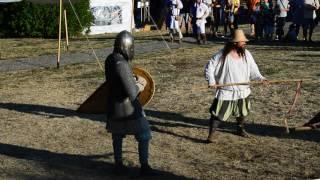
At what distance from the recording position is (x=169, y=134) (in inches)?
364

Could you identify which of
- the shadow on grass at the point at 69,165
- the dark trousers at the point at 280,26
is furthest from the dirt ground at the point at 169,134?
the dark trousers at the point at 280,26

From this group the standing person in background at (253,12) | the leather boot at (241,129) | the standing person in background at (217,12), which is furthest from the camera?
the standing person in background at (217,12)

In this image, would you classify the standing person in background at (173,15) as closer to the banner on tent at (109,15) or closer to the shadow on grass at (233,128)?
the banner on tent at (109,15)

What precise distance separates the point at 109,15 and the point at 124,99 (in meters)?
20.6

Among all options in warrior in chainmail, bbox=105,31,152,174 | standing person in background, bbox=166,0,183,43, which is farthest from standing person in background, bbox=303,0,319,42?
warrior in chainmail, bbox=105,31,152,174

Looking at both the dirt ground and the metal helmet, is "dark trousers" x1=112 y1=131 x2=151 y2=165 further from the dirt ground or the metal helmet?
the metal helmet

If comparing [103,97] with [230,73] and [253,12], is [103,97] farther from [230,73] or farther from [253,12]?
[253,12]

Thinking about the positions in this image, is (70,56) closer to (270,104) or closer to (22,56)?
(22,56)

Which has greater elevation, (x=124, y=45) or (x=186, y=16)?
(x=124, y=45)

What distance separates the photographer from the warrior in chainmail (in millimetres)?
6777

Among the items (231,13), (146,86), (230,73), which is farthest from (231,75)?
(231,13)

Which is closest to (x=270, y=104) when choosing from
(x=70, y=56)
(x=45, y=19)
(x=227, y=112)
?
(x=227, y=112)

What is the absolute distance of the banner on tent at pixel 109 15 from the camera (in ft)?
88.0

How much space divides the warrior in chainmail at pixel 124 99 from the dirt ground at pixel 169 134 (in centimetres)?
52
